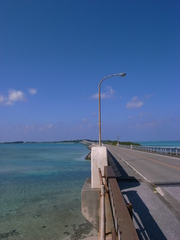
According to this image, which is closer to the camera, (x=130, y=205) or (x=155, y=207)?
(x=130, y=205)

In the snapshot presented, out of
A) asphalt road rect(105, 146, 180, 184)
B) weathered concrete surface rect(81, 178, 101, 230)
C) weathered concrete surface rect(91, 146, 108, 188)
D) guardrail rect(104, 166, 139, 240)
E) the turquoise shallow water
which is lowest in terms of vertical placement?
the turquoise shallow water

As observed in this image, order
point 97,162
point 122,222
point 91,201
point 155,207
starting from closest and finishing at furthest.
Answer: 1. point 122,222
2. point 155,207
3. point 91,201
4. point 97,162

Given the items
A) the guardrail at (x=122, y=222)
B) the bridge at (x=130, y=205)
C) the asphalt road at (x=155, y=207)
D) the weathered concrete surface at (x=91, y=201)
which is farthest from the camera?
the weathered concrete surface at (x=91, y=201)

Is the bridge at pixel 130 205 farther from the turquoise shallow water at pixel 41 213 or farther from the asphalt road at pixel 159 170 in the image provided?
the turquoise shallow water at pixel 41 213

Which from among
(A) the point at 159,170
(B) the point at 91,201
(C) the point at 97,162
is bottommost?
(B) the point at 91,201

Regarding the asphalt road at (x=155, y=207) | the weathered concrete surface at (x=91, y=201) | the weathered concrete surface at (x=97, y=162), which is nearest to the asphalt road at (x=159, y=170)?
the asphalt road at (x=155, y=207)

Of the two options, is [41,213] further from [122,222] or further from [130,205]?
[122,222]

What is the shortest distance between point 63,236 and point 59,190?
834 centimetres

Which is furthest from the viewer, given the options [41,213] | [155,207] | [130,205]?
[41,213]

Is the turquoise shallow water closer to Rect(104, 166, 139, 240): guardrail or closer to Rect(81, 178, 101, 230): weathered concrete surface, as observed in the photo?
Rect(81, 178, 101, 230): weathered concrete surface

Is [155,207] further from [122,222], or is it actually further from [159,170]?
[159,170]

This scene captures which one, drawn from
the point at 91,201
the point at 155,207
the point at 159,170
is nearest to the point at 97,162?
the point at 91,201

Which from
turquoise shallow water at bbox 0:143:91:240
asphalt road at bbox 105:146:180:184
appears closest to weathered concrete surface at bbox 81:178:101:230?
turquoise shallow water at bbox 0:143:91:240

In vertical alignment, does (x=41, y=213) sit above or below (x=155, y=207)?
below
